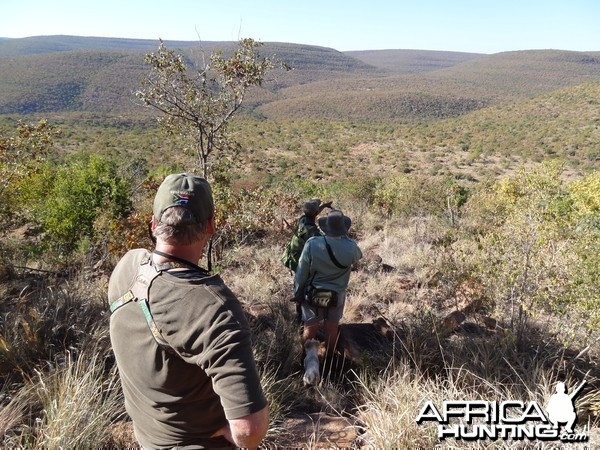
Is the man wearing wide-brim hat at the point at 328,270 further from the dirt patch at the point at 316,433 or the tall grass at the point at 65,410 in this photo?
the tall grass at the point at 65,410

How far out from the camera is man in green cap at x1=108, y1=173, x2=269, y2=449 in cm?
145

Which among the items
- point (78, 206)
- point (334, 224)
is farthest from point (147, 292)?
point (78, 206)

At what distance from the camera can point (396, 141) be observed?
3947cm

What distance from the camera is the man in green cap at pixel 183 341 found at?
57.1 inches

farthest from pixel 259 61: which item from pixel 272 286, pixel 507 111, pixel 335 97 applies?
pixel 335 97

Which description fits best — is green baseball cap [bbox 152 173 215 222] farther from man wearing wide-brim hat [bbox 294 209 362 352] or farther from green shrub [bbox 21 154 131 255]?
green shrub [bbox 21 154 131 255]

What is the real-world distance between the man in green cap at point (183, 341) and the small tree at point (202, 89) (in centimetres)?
430

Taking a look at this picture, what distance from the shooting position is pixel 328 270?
4.24 m

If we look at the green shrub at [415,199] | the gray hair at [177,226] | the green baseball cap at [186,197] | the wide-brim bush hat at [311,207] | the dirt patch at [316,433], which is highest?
the green baseball cap at [186,197]

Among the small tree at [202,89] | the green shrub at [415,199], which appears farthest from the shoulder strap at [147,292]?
the green shrub at [415,199]

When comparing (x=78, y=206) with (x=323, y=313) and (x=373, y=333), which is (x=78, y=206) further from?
(x=373, y=333)

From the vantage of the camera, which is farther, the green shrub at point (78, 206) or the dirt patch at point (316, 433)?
the green shrub at point (78, 206)

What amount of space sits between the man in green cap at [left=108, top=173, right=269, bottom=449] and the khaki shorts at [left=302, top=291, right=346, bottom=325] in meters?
2.52
